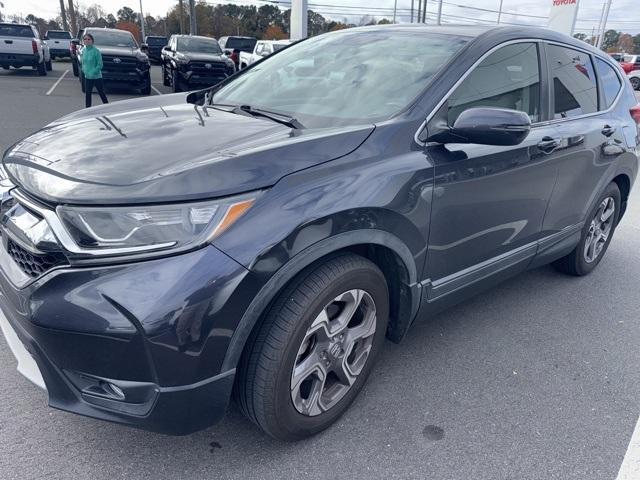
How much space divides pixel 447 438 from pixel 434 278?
743 millimetres

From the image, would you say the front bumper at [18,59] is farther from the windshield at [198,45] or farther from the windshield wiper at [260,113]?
the windshield wiper at [260,113]

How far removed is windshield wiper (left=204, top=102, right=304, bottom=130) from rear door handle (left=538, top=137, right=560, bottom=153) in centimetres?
146

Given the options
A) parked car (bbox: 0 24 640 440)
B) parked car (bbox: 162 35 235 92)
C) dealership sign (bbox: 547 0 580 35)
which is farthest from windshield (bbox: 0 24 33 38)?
parked car (bbox: 0 24 640 440)

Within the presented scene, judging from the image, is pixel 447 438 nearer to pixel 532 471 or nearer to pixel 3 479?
pixel 532 471

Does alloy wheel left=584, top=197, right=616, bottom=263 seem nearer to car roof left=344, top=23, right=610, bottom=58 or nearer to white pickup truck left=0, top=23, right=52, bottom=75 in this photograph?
car roof left=344, top=23, right=610, bottom=58

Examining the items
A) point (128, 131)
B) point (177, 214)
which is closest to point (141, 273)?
point (177, 214)

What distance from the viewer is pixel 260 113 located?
273cm

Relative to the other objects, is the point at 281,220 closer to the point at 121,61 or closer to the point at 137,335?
the point at 137,335

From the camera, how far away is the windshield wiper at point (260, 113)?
2523 mm

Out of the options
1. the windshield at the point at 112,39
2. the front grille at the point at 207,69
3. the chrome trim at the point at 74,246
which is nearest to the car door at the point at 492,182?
the chrome trim at the point at 74,246

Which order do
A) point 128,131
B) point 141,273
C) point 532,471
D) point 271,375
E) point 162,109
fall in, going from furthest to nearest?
1. point 162,109
2. point 128,131
3. point 532,471
4. point 271,375
5. point 141,273

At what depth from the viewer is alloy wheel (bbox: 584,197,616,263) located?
13.4 ft

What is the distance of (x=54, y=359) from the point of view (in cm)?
183

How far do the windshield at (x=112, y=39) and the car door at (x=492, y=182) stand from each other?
14.8 m
